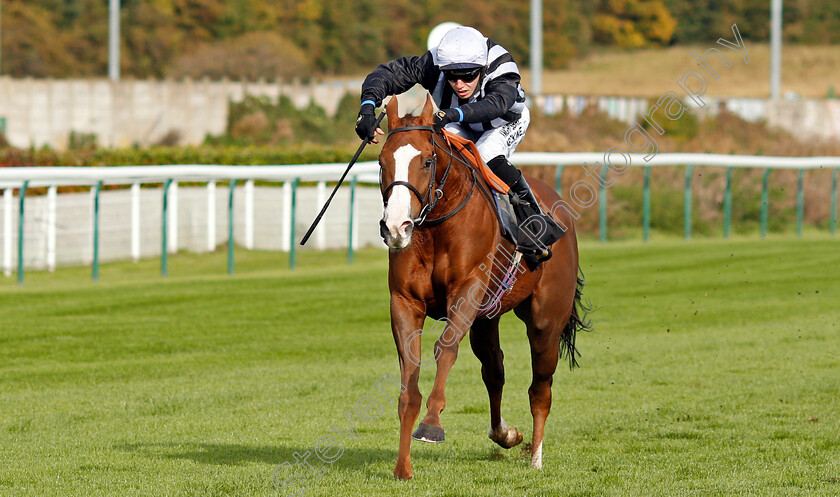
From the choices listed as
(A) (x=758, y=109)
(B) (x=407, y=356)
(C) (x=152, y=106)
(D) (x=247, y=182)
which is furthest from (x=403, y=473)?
(A) (x=758, y=109)

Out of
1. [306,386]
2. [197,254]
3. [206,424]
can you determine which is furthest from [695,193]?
[206,424]

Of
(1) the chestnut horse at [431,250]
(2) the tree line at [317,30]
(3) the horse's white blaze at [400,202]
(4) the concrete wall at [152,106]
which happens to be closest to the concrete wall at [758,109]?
(4) the concrete wall at [152,106]

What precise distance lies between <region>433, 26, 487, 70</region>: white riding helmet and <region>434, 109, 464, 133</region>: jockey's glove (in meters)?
0.27

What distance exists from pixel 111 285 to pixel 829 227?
1289cm

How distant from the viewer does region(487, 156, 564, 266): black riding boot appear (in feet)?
17.9

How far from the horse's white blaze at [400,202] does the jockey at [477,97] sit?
247 mm

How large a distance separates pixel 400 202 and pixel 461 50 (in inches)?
37.5

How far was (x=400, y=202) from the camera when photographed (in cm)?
455

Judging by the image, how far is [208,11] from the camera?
45875mm

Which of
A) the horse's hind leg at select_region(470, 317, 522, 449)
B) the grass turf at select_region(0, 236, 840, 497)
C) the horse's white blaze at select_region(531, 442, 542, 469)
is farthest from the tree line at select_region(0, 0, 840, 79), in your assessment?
the horse's white blaze at select_region(531, 442, 542, 469)

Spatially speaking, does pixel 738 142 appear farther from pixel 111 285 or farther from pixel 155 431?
pixel 155 431

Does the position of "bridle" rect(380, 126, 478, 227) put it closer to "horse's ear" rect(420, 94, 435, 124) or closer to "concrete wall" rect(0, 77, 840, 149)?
"horse's ear" rect(420, 94, 435, 124)

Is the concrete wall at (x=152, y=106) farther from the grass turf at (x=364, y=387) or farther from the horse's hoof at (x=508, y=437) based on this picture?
the horse's hoof at (x=508, y=437)

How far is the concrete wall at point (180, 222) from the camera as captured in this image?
46.1ft
